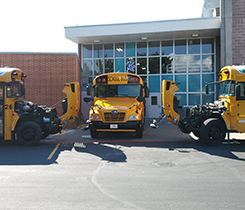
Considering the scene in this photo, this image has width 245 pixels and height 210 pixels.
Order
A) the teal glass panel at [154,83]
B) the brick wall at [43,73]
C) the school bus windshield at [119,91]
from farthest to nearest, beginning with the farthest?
1. the teal glass panel at [154,83]
2. the brick wall at [43,73]
3. the school bus windshield at [119,91]

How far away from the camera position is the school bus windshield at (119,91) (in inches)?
424

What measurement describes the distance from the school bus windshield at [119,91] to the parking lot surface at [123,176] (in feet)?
8.50

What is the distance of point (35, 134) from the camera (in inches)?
348

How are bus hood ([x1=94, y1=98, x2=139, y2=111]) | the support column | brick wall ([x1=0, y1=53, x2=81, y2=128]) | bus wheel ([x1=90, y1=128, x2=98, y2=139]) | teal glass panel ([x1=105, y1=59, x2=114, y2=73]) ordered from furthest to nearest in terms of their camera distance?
teal glass panel ([x1=105, y1=59, x2=114, y2=73]) < the support column < brick wall ([x1=0, y1=53, x2=81, y2=128]) < bus wheel ([x1=90, y1=128, x2=98, y2=139]) < bus hood ([x1=94, y1=98, x2=139, y2=111])

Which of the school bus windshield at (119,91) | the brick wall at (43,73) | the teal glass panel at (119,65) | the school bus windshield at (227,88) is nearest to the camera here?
the school bus windshield at (227,88)

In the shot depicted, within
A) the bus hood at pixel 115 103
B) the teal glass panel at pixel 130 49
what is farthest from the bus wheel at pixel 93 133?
the teal glass panel at pixel 130 49

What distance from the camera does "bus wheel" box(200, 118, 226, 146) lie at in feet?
28.4

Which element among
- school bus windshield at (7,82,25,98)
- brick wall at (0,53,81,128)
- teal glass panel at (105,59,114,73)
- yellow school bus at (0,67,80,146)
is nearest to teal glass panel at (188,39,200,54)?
teal glass panel at (105,59,114,73)

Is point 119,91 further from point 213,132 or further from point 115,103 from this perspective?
point 213,132

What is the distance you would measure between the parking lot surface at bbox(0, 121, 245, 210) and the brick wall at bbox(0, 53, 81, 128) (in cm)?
720

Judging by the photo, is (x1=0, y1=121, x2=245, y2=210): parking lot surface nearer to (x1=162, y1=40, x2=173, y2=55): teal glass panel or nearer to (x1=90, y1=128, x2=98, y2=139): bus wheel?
(x1=90, y1=128, x2=98, y2=139): bus wheel

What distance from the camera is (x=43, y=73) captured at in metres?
15.9

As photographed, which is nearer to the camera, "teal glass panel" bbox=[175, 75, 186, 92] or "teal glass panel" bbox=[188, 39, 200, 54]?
"teal glass panel" bbox=[188, 39, 200, 54]

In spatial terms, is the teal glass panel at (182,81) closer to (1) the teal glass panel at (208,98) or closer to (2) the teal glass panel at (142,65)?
(1) the teal glass panel at (208,98)
